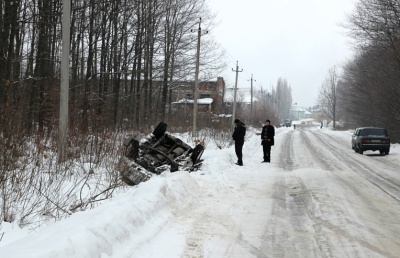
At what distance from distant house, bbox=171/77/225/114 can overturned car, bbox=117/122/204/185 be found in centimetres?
2201

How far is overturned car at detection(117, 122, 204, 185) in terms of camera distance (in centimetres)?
1159

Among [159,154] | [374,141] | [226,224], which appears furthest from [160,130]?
[374,141]

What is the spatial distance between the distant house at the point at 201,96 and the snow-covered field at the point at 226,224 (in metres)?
26.8

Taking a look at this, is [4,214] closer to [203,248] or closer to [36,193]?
[36,193]

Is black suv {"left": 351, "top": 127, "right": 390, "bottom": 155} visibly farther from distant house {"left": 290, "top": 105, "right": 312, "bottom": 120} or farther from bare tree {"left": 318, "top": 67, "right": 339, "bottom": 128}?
distant house {"left": 290, "top": 105, "right": 312, "bottom": 120}

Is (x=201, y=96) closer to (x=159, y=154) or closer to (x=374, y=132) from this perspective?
(x=374, y=132)

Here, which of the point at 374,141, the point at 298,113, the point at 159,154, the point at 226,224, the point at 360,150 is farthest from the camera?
the point at 298,113

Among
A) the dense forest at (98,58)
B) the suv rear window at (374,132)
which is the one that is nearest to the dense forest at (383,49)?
the suv rear window at (374,132)

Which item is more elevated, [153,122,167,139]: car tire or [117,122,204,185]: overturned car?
[153,122,167,139]: car tire

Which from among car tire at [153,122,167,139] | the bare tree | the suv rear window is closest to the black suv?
the suv rear window

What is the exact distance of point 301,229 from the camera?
6301mm

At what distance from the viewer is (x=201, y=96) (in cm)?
7119

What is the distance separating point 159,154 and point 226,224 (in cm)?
635

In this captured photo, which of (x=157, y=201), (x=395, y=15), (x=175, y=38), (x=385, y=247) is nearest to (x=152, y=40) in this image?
(x=175, y=38)
